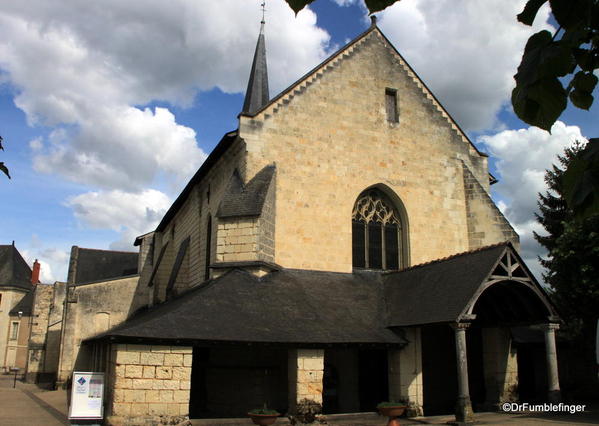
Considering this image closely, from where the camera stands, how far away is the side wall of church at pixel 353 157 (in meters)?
16.3

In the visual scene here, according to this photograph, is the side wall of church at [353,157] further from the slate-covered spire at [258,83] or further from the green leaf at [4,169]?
the green leaf at [4,169]

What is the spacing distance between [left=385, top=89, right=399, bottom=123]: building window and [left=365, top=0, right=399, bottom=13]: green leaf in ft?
54.9

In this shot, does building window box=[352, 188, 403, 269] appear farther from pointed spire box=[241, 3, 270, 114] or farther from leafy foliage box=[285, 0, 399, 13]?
leafy foliage box=[285, 0, 399, 13]

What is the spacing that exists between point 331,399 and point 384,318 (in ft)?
9.38

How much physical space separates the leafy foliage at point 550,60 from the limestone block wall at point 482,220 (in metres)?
17.0

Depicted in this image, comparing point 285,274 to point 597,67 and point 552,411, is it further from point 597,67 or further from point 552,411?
point 597,67

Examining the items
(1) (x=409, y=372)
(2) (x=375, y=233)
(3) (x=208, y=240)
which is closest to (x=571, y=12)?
(1) (x=409, y=372)

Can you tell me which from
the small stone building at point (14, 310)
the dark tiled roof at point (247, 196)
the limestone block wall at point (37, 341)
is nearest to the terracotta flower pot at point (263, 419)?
the dark tiled roof at point (247, 196)

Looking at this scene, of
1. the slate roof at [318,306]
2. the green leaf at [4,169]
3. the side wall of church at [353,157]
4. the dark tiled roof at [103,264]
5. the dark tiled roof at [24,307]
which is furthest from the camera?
the dark tiled roof at [24,307]

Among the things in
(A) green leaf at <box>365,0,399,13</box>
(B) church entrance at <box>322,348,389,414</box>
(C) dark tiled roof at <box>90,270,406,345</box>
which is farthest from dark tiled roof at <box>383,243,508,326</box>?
(A) green leaf at <box>365,0,399,13</box>

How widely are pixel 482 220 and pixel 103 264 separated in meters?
29.9

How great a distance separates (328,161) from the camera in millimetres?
17000

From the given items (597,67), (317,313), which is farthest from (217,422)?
(597,67)

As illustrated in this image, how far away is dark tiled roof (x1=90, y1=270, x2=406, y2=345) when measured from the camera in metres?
11.6
